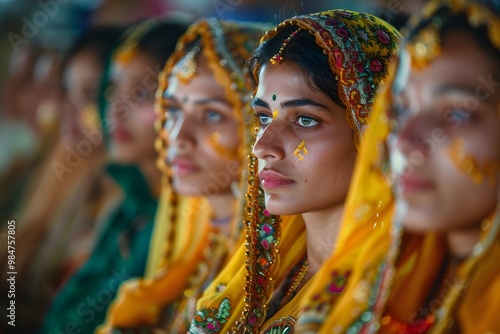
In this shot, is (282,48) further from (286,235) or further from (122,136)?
(122,136)

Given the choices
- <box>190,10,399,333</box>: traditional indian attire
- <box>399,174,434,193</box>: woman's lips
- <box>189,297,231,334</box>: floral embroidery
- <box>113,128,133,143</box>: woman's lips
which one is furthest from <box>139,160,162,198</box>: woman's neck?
<box>399,174,434,193</box>: woman's lips

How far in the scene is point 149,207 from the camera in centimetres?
319

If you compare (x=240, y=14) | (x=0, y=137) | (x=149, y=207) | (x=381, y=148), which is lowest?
(x=0, y=137)

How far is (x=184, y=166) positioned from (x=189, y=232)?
0.35 meters

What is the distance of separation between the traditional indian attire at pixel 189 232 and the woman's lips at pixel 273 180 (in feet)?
1.40

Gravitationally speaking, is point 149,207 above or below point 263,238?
below

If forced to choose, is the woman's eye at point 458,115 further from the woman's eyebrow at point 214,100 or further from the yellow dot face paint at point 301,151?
the woman's eyebrow at point 214,100

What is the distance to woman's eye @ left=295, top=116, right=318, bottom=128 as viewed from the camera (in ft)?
5.68

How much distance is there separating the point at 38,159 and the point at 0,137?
0.34 meters

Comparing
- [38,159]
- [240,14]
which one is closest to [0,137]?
[38,159]

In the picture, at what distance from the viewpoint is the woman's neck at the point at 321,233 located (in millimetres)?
1791

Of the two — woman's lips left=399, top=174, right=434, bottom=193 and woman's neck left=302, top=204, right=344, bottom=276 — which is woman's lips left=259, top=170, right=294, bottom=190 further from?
woman's lips left=399, top=174, right=434, bottom=193

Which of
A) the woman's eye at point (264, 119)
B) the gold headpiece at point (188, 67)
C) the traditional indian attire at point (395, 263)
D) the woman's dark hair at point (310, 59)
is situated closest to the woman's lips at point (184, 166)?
the gold headpiece at point (188, 67)

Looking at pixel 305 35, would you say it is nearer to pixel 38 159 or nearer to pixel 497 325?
pixel 497 325
